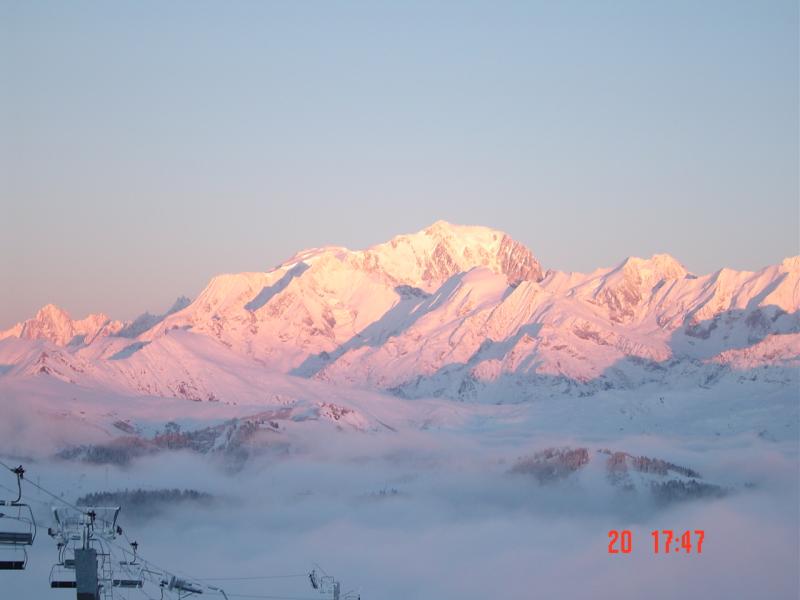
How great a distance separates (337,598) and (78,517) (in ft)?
190

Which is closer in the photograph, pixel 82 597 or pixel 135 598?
pixel 82 597

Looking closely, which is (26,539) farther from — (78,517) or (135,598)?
(135,598)

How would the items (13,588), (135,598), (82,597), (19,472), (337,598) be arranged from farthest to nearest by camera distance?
1. (13,588)
2. (135,598)
3. (337,598)
4. (82,597)
5. (19,472)

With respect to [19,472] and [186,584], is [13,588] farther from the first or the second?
[19,472]

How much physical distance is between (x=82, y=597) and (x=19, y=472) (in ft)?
31.6

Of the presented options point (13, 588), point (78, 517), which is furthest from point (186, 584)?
point (13, 588)

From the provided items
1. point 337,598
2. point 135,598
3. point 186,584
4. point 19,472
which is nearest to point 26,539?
point 19,472

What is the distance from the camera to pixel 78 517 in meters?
82.2

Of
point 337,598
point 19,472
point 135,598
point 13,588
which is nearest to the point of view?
point 19,472

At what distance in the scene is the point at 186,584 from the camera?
9244 centimetres

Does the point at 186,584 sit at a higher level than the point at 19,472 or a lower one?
lower

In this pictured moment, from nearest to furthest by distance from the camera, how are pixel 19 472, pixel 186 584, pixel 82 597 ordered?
pixel 19 472 → pixel 82 597 → pixel 186 584

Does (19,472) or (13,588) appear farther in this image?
(13,588)

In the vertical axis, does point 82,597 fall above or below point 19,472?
below
